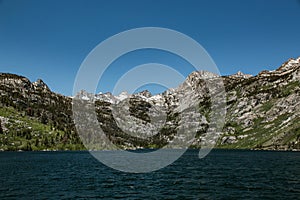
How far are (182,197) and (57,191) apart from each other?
26.1 meters

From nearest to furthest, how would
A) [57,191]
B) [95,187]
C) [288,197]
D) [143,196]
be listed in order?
[288,197], [143,196], [57,191], [95,187]

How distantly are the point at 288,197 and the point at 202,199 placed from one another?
50.2 ft

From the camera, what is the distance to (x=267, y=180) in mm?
66812

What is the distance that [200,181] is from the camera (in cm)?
6725

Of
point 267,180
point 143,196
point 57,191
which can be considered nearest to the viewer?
point 143,196

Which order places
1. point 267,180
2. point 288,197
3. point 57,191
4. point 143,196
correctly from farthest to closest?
point 267,180 < point 57,191 < point 143,196 < point 288,197

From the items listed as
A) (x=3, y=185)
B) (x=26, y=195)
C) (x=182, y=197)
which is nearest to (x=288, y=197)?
(x=182, y=197)

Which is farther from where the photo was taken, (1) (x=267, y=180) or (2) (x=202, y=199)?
(1) (x=267, y=180)

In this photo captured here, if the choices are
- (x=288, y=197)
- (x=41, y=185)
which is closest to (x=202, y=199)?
(x=288, y=197)

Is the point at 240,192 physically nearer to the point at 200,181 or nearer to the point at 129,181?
the point at 200,181

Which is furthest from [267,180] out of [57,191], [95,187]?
[57,191]

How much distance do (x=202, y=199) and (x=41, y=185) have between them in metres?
38.2

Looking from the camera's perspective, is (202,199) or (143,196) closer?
(202,199)

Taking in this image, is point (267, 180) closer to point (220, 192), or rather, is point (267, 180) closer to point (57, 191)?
point (220, 192)
